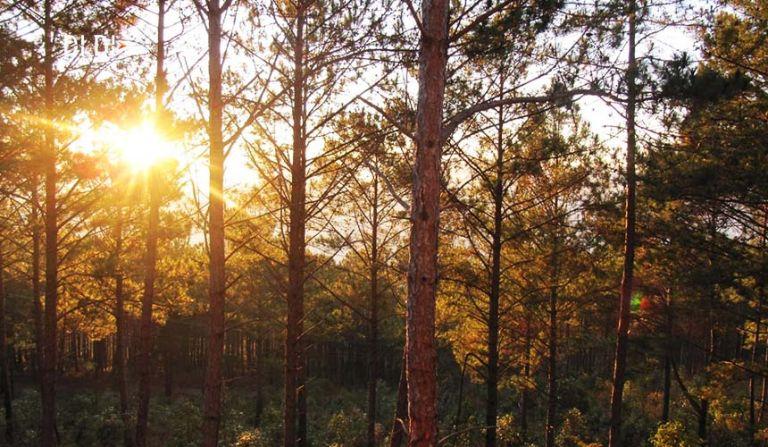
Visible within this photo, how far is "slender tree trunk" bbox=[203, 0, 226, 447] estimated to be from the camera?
5.09 metres

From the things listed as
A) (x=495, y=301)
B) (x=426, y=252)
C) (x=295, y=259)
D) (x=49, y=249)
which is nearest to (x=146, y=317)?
(x=49, y=249)

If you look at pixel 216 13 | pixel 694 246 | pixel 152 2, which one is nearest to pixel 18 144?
pixel 152 2

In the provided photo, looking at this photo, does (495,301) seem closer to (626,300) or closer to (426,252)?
(626,300)

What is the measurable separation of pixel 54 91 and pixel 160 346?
102 feet

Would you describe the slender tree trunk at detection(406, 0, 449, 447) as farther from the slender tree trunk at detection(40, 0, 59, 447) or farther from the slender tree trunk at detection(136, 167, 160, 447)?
the slender tree trunk at detection(40, 0, 59, 447)

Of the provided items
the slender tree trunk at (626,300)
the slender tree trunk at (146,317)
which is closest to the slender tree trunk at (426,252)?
the slender tree trunk at (146,317)

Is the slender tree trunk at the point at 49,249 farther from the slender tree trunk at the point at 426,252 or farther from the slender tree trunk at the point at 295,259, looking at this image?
the slender tree trunk at the point at 426,252

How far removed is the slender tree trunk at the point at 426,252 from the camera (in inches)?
155

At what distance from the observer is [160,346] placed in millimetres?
35781

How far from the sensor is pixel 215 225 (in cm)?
522

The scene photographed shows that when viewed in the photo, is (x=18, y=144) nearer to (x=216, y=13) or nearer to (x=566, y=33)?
(x=216, y=13)

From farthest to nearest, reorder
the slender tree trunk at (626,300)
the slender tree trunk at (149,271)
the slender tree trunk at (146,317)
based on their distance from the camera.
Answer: the slender tree trunk at (626,300)
the slender tree trunk at (146,317)
the slender tree trunk at (149,271)

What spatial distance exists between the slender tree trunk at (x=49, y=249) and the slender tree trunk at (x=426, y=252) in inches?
275

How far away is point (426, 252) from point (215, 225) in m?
2.41
